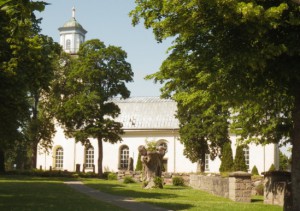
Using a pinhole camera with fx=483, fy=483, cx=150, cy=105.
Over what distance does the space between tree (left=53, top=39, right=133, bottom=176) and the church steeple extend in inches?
727

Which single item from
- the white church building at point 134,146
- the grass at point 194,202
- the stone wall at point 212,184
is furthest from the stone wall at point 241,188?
the white church building at point 134,146

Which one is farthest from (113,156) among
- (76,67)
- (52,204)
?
(52,204)

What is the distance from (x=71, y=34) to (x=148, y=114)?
51.7ft

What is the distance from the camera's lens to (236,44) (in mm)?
10711

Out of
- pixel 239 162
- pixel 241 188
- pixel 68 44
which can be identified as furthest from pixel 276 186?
pixel 68 44

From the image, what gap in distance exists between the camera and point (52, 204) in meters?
15.2

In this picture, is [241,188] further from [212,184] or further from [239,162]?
[239,162]

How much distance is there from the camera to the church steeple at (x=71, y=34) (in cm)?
6172

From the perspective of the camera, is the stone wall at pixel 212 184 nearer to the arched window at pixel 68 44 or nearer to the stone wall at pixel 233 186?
the stone wall at pixel 233 186

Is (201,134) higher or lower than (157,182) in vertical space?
higher

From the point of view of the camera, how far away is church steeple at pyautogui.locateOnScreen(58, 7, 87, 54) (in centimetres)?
6172

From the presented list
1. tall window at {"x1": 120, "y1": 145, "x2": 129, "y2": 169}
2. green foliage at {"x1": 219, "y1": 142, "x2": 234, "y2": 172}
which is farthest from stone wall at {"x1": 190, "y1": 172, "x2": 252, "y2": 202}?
tall window at {"x1": 120, "y1": 145, "x2": 129, "y2": 169}

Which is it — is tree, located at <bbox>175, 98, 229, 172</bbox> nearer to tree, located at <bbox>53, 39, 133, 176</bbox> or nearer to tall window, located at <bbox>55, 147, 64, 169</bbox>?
tree, located at <bbox>53, 39, 133, 176</bbox>

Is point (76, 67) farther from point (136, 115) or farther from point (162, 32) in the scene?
point (162, 32)
